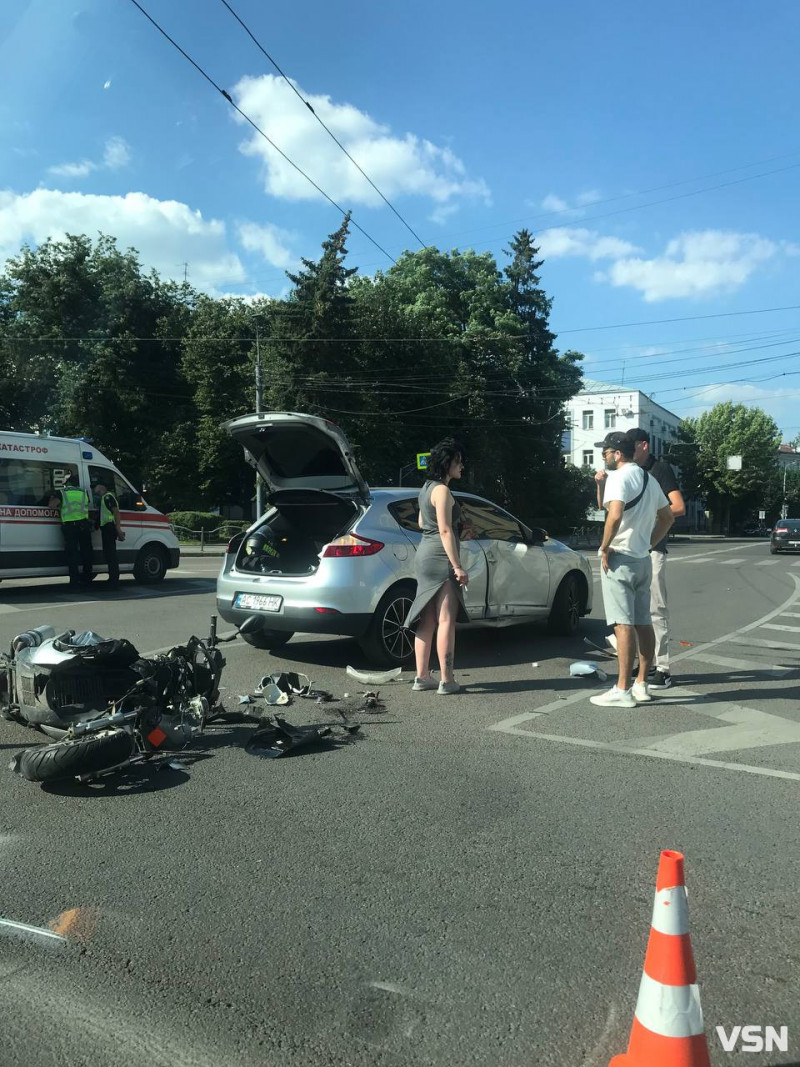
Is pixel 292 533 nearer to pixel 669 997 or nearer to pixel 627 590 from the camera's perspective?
pixel 627 590

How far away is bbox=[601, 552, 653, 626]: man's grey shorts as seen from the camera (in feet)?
20.8

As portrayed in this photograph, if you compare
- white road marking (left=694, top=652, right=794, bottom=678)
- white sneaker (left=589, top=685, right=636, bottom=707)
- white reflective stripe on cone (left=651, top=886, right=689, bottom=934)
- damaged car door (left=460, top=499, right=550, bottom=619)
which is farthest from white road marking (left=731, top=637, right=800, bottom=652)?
white reflective stripe on cone (left=651, top=886, right=689, bottom=934)

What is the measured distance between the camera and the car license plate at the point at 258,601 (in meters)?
7.60

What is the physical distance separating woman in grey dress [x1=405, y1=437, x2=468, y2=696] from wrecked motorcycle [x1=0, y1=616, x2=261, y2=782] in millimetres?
1837

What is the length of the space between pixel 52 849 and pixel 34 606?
29.2 feet

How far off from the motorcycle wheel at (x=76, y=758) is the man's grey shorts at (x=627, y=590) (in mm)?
3588

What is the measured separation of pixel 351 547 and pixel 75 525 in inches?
313

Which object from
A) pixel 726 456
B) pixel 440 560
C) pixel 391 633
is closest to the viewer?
pixel 440 560

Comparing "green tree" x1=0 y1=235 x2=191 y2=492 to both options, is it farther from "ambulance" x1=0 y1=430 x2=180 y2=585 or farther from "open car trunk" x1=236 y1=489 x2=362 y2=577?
"open car trunk" x1=236 y1=489 x2=362 y2=577

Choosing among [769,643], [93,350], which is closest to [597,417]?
[93,350]

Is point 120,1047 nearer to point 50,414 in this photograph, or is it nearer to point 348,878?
point 348,878

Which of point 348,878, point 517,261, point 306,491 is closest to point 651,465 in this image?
point 306,491

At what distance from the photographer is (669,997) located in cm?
215

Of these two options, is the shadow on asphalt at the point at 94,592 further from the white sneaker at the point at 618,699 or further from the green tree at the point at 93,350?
Result: the green tree at the point at 93,350
